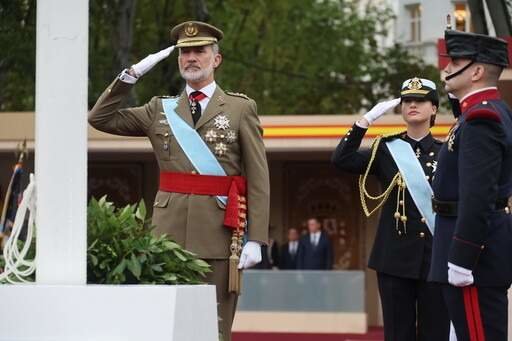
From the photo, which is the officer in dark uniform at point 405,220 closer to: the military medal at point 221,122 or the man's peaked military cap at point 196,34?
the military medal at point 221,122

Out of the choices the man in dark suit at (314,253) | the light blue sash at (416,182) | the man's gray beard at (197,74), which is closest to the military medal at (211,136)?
the man's gray beard at (197,74)

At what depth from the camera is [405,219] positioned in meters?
9.95

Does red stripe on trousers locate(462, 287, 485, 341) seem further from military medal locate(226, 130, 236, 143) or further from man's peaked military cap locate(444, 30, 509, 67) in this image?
military medal locate(226, 130, 236, 143)

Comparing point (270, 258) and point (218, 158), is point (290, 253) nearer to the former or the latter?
point (270, 258)

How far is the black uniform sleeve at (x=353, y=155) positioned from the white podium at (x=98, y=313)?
359cm

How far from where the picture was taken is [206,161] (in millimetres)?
9250

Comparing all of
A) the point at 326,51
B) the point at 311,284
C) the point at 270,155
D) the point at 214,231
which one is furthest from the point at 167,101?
the point at 326,51

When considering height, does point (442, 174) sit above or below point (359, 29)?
below

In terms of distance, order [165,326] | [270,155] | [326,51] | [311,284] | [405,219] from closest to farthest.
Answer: [165,326] < [405,219] < [311,284] < [270,155] < [326,51]

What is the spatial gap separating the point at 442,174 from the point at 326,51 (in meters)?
36.4

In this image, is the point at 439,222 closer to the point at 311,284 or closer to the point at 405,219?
the point at 405,219

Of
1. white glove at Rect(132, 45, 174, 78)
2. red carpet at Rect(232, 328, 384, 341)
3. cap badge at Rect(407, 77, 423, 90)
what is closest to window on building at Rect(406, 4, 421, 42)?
red carpet at Rect(232, 328, 384, 341)

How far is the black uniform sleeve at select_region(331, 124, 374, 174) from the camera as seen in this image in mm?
10148

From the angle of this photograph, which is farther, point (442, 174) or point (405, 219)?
point (405, 219)
